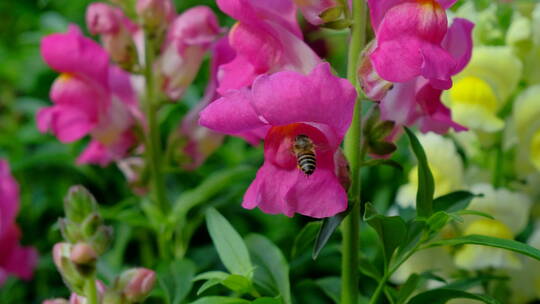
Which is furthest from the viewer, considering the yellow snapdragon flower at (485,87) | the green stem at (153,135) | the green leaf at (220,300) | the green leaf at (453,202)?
the green stem at (153,135)

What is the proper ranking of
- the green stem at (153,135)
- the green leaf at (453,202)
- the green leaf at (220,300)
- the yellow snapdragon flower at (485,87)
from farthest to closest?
the green stem at (153,135) → the yellow snapdragon flower at (485,87) → the green leaf at (453,202) → the green leaf at (220,300)

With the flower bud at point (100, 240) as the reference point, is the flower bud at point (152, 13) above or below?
above

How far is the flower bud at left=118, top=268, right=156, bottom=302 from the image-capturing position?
2.96 feet

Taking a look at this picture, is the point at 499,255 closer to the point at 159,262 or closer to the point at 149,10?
the point at 159,262

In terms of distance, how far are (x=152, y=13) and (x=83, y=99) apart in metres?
0.18

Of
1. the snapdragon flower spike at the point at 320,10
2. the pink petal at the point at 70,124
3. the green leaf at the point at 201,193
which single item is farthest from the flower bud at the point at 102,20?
the snapdragon flower spike at the point at 320,10

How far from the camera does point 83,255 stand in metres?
0.84

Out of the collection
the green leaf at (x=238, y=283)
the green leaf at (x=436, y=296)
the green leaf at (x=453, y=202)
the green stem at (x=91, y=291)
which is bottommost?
the green leaf at (x=436, y=296)

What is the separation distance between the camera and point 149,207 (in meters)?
1.29

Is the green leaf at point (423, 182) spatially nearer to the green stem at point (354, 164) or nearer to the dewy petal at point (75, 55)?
the green stem at point (354, 164)

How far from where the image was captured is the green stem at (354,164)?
2.69 feet

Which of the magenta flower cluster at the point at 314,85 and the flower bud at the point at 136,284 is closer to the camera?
the magenta flower cluster at the point at 314,85

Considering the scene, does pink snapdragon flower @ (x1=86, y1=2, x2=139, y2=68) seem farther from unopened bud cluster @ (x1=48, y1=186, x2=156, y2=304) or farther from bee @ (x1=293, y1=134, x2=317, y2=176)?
bee @ (x1=293, y1=134, x2=317, y2=176)

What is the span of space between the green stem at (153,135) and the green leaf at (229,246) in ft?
1.35
